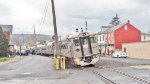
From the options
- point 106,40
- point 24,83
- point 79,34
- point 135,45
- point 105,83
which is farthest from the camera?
point 106,40

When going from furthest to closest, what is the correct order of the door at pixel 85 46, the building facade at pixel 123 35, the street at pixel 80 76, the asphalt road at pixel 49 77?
the building facade at pixel 123 35 → the door at pixel 85 46 → the asphalt road at pixel 49 77 → the street at pixel 80 76

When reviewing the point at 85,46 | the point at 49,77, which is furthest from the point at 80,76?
the point at 85,46

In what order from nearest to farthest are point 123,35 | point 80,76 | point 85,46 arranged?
point 80,76 → point 85,46 → point 123,35

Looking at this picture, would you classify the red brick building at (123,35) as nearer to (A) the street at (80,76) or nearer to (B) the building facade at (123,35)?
(B) the building facade at (123,35)

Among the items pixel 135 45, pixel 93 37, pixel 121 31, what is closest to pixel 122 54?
pixel 135 45

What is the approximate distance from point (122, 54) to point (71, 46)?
37.3 metres

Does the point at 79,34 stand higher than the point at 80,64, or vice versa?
the point at 79,34

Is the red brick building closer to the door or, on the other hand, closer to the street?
the door

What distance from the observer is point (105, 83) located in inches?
804

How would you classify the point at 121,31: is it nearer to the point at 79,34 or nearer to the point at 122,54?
the point at 122,54

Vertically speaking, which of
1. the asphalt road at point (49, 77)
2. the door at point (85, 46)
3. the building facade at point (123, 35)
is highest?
the building facade at point (123, 35)

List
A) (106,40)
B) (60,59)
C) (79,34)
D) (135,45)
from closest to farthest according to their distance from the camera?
(60,59) < (79,34) < (135,45) < (106,40)

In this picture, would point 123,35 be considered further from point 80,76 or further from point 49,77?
point 49,77

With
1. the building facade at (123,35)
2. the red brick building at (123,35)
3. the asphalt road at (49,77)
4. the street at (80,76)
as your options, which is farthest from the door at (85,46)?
the red brick building at (123,35)
